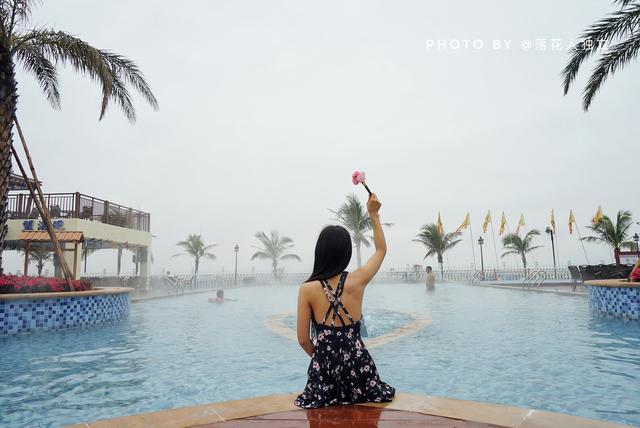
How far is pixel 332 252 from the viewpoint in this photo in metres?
2.50

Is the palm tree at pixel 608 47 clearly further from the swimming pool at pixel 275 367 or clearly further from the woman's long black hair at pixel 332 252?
the woman's long black hair at pixel 332 252

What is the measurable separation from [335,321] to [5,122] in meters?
10.3

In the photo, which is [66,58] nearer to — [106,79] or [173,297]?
[106,79]

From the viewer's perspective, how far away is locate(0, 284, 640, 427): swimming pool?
423 centimetres

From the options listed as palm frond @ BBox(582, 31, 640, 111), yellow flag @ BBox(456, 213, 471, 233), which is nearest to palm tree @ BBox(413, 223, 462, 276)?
yellow flag @ BBox(456, 213, 471, 233)

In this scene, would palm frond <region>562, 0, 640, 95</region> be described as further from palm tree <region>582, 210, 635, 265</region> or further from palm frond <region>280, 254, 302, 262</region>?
palm frond <region>280, 254, 302, 262</region>

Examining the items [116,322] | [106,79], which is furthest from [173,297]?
[106,79]

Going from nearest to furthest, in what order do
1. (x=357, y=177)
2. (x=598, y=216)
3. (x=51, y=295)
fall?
(x=357, y=177) < (x=51, y=295) < (x=598, y=216)

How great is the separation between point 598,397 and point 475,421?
9.46 feet

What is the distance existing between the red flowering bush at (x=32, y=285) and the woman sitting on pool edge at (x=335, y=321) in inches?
359

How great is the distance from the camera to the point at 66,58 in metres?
10.2

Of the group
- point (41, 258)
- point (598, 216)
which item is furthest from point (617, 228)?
point (41, 258)

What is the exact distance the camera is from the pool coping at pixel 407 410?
7.65ft

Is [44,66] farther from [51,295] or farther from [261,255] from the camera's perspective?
[261,255]
